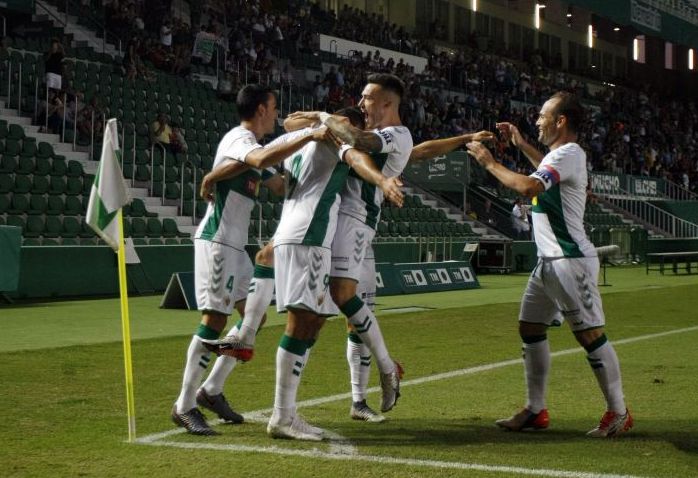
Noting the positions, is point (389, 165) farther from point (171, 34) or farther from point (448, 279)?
point (171, 34)

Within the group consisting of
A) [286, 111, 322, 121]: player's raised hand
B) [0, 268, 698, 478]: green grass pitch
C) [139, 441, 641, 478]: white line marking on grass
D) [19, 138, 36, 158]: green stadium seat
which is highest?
[19, 138, 36, 158]: green stadium seat

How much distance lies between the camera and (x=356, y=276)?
711 centimetres

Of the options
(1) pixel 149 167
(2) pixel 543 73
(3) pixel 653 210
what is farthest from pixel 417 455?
(2) pixel 543 73

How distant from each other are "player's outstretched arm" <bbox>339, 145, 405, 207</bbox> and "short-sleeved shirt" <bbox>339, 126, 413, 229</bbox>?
0.21 m

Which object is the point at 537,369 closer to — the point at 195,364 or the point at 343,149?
the point at 343,149

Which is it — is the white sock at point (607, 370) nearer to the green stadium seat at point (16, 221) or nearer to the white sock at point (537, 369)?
the white sock at point (537, 369)

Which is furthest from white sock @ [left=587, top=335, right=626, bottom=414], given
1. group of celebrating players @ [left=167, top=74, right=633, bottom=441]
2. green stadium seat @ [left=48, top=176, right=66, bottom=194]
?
green stadium seat @ [left=48, top=176, right=66, bottom=194]

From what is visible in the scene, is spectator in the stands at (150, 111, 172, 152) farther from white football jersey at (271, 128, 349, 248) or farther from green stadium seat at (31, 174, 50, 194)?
white football jersey at (271, 128, 349, 248)

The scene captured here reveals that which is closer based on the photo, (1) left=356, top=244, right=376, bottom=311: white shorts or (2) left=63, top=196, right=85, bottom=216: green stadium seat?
(1) left=356, top=244, right=376, bottom=311: white shorts

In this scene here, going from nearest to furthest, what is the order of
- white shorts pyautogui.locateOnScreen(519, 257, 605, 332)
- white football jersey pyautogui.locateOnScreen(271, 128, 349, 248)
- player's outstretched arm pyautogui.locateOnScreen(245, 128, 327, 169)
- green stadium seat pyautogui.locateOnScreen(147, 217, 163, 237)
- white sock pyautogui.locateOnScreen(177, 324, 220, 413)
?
player's outstretched arm pyautogui.locateOnScreen(245, 128, 327, 169)
white football jersey pyautogui.locateOnScreen(271, 128, 349, 248)
white sock pyautogui.locateOnScreen(177, 324, 220, 413)
white shorts pyautogui.locateOnScreen(519, 257, 605, 332)
green stadium seat pyautogui.locateOnScreen(147, 217, 163, 237)

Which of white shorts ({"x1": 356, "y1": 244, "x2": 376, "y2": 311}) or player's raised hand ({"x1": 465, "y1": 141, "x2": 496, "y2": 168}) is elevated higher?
player's raised hand ({"x1": 465, "y1": 141, "x2": 496, "y2": 168})

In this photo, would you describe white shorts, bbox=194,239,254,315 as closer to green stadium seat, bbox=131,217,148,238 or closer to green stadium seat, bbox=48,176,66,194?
green stadium seat, bbox=48,176,66,194

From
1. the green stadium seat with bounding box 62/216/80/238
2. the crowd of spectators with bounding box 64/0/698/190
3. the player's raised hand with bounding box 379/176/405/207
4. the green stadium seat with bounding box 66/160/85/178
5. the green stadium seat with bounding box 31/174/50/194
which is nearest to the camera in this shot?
the player's raised hand with bounding box 379/176/405/207

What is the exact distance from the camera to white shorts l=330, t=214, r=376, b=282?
704 cm
